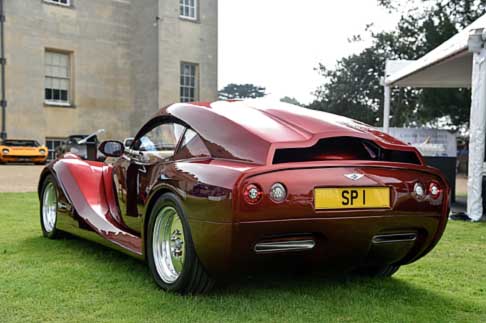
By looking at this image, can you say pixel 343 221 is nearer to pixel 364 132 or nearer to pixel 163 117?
pixel 364 132

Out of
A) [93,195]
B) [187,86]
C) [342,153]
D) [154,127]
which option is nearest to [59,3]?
[187,86]

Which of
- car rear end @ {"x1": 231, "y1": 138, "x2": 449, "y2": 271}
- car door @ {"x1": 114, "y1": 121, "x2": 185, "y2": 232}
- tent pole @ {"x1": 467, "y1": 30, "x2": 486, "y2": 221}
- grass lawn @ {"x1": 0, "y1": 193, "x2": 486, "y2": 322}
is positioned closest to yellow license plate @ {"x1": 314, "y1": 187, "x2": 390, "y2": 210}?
car rear end @ {"x1": 231, "y1": 138, "x2": 449, "y2": 271}

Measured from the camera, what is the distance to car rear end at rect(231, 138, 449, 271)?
2908mm

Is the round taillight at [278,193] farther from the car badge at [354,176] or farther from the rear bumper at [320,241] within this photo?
the car badge at [354,176]

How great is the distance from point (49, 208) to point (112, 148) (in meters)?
1.26

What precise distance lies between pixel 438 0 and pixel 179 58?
41.1ft

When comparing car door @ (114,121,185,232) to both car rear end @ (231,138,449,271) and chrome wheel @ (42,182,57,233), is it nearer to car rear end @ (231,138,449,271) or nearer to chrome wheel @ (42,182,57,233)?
car rear end @ (231,138,449,271)

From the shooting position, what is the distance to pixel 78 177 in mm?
4824

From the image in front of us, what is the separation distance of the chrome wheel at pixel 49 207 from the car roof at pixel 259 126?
195cm

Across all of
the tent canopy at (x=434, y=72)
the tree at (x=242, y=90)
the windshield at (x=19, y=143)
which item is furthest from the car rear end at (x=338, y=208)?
the tree at (x=242, y=90)

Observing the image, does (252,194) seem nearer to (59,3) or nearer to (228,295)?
(228,295)

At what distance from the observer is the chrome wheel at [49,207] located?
17.3ft

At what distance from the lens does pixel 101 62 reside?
2728cm

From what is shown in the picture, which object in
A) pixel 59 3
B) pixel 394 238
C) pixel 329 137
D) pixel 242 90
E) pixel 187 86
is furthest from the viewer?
pixel 242 90
